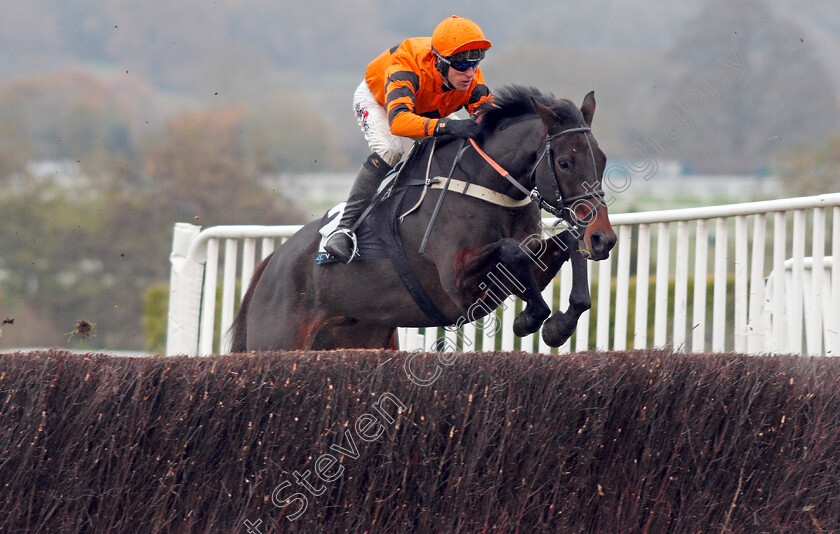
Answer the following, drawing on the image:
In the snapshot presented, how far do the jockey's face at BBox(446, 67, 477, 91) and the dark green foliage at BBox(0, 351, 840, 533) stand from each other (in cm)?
175

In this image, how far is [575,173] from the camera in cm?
394

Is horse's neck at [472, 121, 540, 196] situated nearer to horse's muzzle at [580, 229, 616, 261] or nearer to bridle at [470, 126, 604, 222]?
bridle at [470, 126, 604, 222]

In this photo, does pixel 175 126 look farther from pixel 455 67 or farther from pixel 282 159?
pixel 455 67

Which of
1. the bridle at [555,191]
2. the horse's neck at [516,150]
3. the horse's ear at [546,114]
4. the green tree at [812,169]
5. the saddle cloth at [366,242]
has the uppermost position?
the green tree at [812,169]

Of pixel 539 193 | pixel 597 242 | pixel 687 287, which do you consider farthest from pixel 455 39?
pixel 687 287

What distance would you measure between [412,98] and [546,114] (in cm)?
66

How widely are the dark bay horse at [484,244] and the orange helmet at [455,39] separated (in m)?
0.28

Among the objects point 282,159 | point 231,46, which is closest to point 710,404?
point 282,159

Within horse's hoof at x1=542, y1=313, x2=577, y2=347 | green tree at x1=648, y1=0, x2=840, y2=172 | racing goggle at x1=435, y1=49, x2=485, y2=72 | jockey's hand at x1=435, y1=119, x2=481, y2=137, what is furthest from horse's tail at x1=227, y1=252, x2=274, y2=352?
green tree at x1=648, y1=0, x2=840, y2=172

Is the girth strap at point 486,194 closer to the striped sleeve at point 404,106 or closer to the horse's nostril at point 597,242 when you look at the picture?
the striped sleeve at point 404,106

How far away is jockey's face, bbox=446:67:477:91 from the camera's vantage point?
14.6ft

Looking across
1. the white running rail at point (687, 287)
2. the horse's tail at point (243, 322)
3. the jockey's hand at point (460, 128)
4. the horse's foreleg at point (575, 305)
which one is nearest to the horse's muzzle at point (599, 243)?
the horse's foreleg at point (575, 305)

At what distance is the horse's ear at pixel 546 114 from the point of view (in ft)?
13.3

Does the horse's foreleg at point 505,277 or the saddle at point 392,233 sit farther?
the saddle at point 392,233
